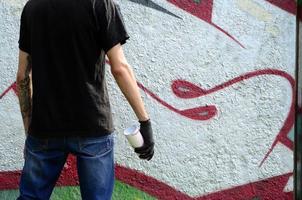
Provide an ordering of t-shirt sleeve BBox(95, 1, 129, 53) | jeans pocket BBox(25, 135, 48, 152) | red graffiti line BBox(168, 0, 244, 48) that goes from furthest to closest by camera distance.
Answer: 1. red graffiti line BBox(168, 0, 244, 48)
2. jeans pocket BBox(25, 135, 48, 152)
3. t-shirt sleeve BBox(95, 1, 129, 53)

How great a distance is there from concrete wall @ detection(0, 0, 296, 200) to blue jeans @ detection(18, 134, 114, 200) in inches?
36.7

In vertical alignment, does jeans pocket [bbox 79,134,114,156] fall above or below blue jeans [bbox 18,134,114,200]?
above

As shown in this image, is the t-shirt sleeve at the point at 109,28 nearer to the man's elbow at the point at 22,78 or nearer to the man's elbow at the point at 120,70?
the man's elbow at the point at 120,70

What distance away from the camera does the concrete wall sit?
11.8ft

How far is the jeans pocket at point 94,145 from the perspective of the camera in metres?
2.62

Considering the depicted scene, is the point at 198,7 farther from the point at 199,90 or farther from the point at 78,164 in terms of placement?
the point at 78,164

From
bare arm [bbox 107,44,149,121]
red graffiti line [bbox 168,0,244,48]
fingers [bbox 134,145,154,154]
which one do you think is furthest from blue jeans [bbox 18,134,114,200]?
red graffiti line [bbox 168,0,244,48]

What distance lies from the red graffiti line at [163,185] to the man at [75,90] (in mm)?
919

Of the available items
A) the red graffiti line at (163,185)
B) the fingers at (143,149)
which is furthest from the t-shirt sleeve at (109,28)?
the red graffiti line at (163,185)

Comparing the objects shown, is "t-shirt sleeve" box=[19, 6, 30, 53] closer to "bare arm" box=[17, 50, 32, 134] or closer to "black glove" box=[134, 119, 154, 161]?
"bare arm" box=[17, 50, 32, 134]

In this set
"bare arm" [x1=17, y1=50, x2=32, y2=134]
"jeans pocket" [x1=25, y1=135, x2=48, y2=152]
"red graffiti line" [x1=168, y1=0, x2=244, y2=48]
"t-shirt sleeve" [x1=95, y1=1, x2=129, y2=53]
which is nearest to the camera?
"t-shirt sleeve" [x1=95, y1=1, x2=129, y2=53]

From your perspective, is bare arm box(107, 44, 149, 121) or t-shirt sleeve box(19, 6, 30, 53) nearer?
bare arm box(107, 44, 149, 121)

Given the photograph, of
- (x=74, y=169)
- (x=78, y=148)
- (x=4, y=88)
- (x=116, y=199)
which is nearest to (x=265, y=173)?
(x=116, y=199)

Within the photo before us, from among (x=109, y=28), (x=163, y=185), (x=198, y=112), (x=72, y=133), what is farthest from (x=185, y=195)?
(x=109, y=28)
